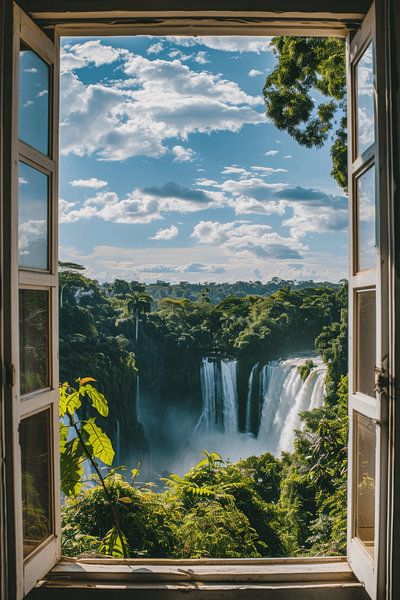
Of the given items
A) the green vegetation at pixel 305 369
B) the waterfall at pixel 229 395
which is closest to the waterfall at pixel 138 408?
the waterfall at pixel 229 395

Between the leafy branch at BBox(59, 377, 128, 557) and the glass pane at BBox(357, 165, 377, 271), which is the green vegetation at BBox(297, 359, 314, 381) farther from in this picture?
the glass pane at BBox(357, 165, 377, 271)

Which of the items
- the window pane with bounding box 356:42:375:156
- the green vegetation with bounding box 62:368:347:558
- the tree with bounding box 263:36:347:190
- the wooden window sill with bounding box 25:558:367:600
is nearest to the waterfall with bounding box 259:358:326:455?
the green vegetation with bounding box 62:368:347:558

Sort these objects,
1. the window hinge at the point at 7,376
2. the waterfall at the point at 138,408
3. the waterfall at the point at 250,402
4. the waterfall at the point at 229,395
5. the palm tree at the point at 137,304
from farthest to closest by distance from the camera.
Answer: the waterfall at the point at 138,408 < the waterfall at the point at 229,395 < the waterfall at the point at 250,402 < the palm tree at the point at 137,304 < the window hinge at the point at 7,376

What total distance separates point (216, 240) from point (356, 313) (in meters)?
7.31

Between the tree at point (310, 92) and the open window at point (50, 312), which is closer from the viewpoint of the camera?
the open window at point (50, 312)

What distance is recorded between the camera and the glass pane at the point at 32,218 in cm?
136

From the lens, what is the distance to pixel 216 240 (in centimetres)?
870

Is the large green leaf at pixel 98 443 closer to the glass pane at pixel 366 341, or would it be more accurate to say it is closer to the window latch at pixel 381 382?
the glass pane at pixel 366 341

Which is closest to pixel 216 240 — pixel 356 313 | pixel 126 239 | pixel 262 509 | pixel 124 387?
pixel 126 239

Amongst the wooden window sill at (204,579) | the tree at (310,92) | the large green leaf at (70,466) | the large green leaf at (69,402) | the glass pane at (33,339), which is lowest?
the wooden window sill at (204,579)

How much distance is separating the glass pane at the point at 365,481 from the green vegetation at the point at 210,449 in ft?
3.70

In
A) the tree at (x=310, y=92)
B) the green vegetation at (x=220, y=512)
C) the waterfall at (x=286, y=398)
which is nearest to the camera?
the green vegetation at (x=220, y=512)

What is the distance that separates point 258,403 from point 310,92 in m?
5.65

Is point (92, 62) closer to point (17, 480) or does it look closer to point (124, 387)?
point (124, 387)
